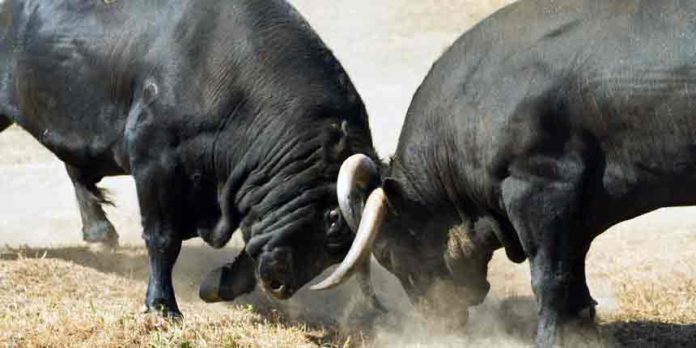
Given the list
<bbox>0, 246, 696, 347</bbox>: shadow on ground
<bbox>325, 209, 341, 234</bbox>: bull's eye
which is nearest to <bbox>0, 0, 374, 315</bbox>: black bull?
<bbox>325, 209, 341, 234</bbox>: bull's eye

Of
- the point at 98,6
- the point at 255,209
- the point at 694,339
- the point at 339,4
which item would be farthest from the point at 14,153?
the point at 694,339

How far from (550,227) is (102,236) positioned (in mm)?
5778

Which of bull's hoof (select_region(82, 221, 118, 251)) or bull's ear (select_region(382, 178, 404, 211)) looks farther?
bull's hoof (select_region(82, 221, 118, 251))

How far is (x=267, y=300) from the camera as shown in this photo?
10953 mm

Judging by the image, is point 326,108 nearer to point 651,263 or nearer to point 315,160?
point 315,160

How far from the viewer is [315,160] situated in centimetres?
970

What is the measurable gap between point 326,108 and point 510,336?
2.00m

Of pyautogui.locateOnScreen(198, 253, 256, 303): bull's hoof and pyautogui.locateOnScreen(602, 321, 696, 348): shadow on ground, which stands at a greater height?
pyautogui.locateOnScreen(602, 321, 696, 348): shadow on ground

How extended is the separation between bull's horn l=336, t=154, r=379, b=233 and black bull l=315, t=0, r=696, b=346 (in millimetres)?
67

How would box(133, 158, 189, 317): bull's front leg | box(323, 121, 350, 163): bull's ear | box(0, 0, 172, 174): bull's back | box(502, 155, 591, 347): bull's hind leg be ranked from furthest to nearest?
box(0, 0, 172, 174): bull's back, box(133, 158, 189, 317): bull's front leg, box(323, 121, 350, 163): bull's ear, box(502, 155, 591, 347): bull's hind leg

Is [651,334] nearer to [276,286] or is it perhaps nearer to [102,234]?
[276,286]

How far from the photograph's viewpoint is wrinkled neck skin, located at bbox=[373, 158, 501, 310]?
932 cm

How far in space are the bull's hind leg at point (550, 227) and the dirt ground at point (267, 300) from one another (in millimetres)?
753

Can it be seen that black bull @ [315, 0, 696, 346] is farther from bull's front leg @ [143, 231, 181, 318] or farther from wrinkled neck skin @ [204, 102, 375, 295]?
bull's front leg @ [143, 231, 181, 318]
